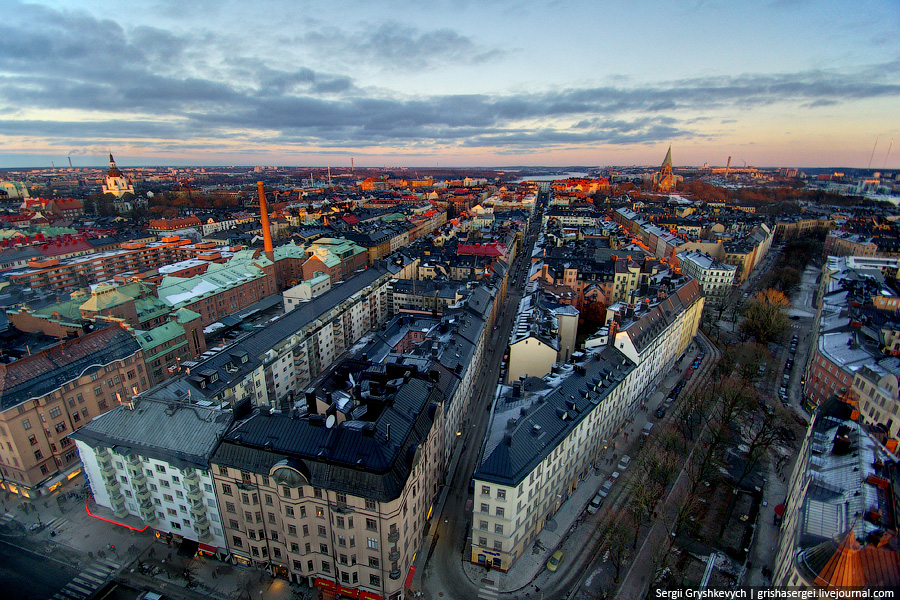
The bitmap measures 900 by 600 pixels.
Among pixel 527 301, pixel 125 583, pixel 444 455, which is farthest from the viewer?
pixel 527 301

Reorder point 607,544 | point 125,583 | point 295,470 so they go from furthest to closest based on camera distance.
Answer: point 607,544 < point 125,583 < point 295,470

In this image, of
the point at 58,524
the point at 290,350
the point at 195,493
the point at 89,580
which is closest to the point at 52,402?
the point at 58,524

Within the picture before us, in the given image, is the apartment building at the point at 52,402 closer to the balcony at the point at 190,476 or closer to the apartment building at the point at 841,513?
the balcony at the point at 190,476

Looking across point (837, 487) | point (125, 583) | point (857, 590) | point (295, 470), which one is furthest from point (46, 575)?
point (837, 487)

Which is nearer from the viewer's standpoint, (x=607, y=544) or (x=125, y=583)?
(x=125, y=583)

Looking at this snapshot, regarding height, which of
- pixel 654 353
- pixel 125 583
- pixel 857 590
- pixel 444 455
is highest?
pixel 857 590

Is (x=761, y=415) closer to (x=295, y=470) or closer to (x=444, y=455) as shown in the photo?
(x=444, y=455)

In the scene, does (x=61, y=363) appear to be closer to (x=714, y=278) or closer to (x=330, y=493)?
(x=330, y=493)
